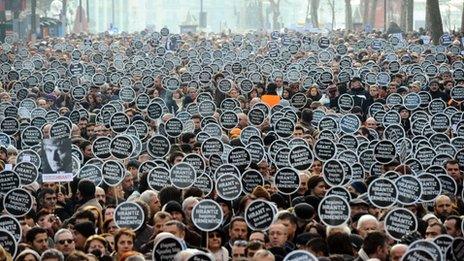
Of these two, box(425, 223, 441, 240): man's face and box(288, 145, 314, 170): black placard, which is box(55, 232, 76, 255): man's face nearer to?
box(425, 223, 441, 240): man's face

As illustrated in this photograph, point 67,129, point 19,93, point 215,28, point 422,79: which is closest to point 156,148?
point 67,129

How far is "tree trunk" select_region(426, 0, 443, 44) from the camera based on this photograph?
44719mm

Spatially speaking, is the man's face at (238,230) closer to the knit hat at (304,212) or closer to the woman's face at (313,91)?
the knit hat at (304,212)

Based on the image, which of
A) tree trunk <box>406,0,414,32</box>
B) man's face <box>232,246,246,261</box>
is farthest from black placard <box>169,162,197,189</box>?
tree trunk <box>406,0,414,32</box>

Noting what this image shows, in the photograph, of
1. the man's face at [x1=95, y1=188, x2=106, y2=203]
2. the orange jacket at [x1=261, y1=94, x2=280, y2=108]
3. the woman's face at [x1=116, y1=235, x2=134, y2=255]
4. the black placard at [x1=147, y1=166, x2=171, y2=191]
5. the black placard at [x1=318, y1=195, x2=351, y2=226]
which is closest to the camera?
→ the woman's face at [x1=116, y1=235, x2=134, y2=255]

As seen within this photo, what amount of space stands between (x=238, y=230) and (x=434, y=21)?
109ft

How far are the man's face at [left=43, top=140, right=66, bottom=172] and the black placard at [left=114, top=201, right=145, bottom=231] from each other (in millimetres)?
3180

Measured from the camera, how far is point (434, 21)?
149 ft

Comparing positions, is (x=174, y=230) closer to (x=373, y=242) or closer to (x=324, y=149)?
(x=373, y=242)

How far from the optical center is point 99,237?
40.2ft

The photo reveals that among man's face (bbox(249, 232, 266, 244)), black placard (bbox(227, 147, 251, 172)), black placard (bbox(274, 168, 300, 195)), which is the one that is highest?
black placard (bbox(227, 147, 251, 172))

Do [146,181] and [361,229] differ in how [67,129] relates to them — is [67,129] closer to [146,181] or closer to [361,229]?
[146,181]

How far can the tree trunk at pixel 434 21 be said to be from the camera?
44719 mm

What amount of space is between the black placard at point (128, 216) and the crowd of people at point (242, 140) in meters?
0.06
